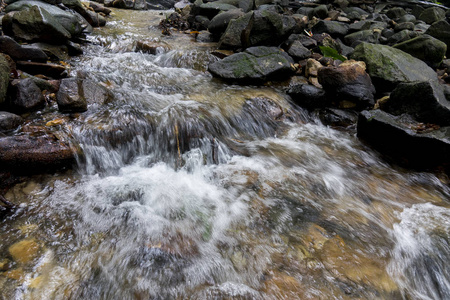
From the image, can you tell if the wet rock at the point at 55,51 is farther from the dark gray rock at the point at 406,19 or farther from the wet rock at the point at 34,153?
the dark gray rock at the point at 406,19

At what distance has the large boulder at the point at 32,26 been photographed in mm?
5554

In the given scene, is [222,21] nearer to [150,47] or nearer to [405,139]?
[150,47]

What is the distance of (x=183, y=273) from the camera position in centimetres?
228

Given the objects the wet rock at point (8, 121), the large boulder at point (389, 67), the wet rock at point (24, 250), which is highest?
the large boulder at point (389, 67)

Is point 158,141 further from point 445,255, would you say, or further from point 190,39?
point 190,39

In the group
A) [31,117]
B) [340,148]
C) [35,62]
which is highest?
[35,62]

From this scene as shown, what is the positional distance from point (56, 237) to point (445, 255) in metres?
4.17

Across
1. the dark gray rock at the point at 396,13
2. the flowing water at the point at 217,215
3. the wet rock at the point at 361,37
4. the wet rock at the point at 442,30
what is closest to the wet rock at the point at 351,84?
the flowing water at the point at 217,215

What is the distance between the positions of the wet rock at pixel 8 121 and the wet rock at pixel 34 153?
0.45 m

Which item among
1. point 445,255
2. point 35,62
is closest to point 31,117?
point 35,62

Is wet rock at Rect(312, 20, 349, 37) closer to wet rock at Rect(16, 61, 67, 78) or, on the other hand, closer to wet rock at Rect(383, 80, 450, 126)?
wet rock at Rect(383, 80, 450, 126)

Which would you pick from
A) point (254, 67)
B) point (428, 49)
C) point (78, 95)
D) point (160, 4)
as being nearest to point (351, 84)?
point (254, 67)

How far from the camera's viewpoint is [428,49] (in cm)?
669

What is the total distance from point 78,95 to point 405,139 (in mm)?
5593
